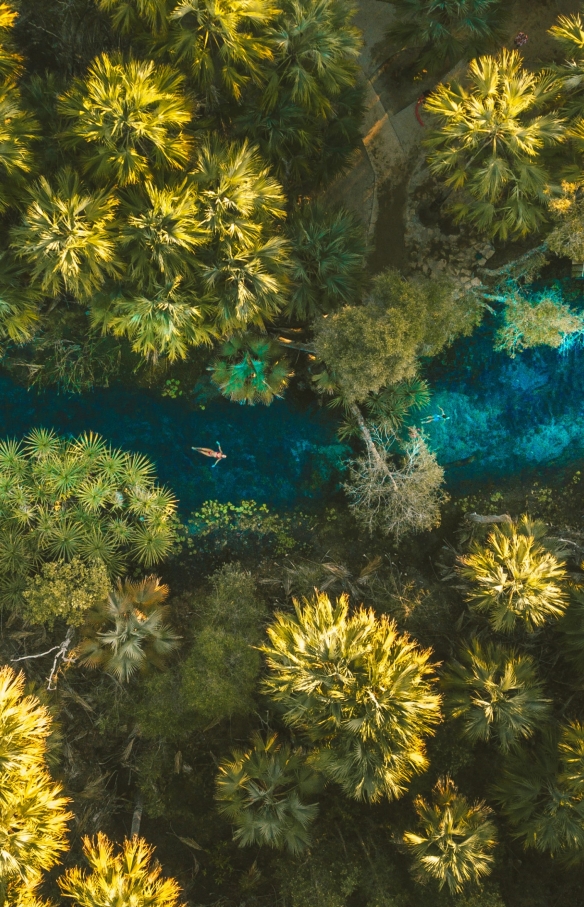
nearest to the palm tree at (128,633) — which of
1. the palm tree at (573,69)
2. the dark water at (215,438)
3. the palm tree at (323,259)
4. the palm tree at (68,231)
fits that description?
the dark water at (215,438)

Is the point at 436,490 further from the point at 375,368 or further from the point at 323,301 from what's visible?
the point at 323,301

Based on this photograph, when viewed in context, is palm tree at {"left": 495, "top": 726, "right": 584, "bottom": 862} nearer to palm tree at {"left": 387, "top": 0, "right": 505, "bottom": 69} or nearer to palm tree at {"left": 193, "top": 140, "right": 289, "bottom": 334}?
palm tree at {"left": 193, "top": 140, "right": 289, "bottom": 334}

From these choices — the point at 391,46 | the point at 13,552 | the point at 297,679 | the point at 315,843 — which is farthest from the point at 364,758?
the point at 391,46

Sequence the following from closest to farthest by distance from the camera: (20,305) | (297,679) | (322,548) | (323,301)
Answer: (297,679) < (20,305) < (323,301) < (322,548)

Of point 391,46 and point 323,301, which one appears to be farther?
point 391,46

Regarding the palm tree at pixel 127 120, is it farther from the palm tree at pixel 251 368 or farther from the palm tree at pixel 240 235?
the palm tree at pixel 251 368

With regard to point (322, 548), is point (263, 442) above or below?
above

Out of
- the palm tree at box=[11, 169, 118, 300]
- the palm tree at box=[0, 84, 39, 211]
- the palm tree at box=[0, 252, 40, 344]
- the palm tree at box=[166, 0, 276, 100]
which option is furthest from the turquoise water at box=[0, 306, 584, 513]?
the palm tree at box=[166, 0, 276, 100]
